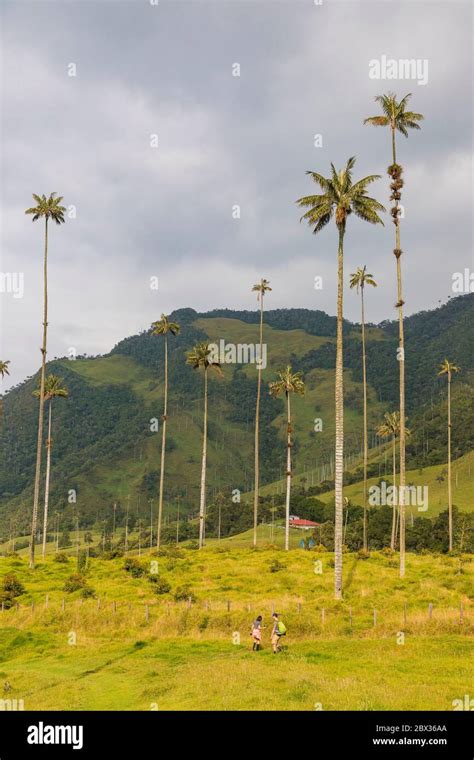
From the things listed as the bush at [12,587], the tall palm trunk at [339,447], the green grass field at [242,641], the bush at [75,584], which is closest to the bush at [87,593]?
the green grass field at [242,641]

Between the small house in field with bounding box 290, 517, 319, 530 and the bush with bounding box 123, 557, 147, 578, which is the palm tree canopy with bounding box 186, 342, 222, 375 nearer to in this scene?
the bush with bounding box 123, 557, 147, 578

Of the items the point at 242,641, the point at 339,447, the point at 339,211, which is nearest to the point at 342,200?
the point at 339,211

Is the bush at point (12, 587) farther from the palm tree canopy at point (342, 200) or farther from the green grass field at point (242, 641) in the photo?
the palm tree canopy at point (342, 200)

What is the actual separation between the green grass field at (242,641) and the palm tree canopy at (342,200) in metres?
26.4

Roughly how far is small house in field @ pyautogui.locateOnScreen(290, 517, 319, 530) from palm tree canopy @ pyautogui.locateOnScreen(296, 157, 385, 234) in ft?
467

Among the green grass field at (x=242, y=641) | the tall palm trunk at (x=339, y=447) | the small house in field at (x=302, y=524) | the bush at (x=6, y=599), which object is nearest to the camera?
the green grass field at (x=242, y=641)

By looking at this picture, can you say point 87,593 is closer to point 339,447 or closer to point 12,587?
point 12,587

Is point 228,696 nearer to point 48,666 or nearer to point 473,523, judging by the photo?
point 48,666

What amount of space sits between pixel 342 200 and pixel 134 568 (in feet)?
124

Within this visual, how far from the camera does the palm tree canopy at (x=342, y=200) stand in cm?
3856

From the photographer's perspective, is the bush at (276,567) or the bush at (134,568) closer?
the bush at (276,567)
